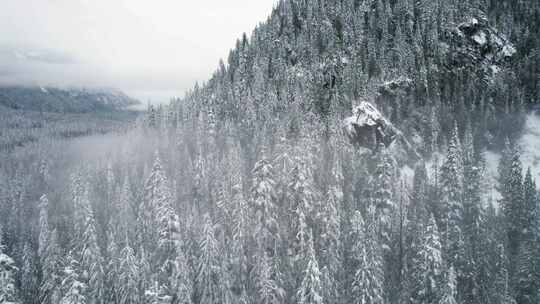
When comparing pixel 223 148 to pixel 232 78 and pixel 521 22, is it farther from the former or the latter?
pixel 521 22

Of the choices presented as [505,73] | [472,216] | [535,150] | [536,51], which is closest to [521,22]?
[536,51]

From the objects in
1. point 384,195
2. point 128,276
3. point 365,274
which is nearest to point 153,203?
point 128,276

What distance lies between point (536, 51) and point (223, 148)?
9339 centimetres

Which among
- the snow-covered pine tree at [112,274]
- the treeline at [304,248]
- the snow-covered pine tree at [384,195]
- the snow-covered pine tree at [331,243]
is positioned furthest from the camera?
the snow-covered pine tree at [384,195]

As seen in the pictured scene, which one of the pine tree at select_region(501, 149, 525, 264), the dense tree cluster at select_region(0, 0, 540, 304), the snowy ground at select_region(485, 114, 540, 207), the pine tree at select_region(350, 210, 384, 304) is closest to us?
the pine tree at select_region(350, 210, 384, 304)

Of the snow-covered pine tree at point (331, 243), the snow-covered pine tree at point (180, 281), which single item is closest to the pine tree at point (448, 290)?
the snow-covered pine tree at point (331, 243)

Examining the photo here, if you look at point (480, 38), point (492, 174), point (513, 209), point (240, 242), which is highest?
point (480, 38)

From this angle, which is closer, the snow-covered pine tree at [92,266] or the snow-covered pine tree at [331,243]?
the snow-covered pine tree at [331,243]

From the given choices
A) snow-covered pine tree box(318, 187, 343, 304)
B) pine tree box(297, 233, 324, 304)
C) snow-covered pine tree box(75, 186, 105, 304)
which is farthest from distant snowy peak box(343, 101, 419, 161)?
snow-covered pine tree box(75, 186, 105, 304)

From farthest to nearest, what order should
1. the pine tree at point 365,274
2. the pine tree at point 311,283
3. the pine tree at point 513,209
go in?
the pine tree at point 513,209
the pine tree at point 365,274
the pine tree at point 311,283

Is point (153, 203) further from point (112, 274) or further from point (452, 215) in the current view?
point (452, 215)

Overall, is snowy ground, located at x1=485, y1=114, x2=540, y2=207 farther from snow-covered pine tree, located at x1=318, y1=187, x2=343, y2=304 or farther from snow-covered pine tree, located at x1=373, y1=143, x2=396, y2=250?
snow-covered pine tree, located at x1=318, y1=187, x2=343, y2=304

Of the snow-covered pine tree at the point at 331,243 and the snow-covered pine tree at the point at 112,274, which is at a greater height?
the snow-covered pine tree at the point at 331,243

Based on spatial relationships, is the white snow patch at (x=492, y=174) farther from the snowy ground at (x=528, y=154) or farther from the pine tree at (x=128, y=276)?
the pine tree at (x=128, y=276)
